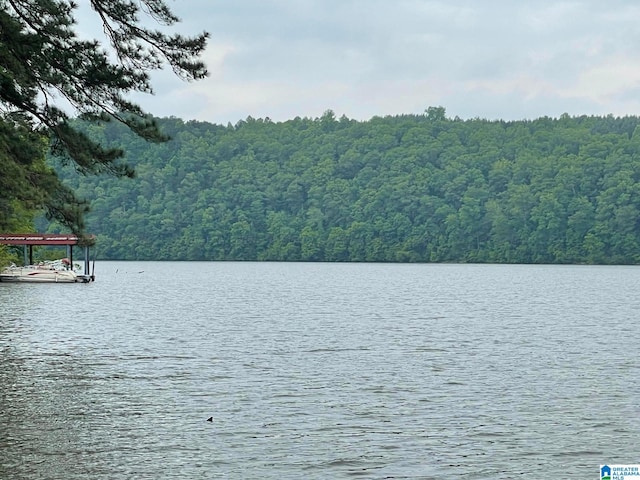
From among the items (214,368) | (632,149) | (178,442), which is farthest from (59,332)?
(632,149)

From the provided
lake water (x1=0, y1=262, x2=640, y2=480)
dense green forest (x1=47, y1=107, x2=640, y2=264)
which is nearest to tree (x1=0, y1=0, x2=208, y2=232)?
lake water (x1=0, y1=262, x2=640, y2=480)

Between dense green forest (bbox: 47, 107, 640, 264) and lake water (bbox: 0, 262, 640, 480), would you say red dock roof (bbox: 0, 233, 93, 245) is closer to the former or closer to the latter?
lake water (bbox: 0, 262, 640, 480)

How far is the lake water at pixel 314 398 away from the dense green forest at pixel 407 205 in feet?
389

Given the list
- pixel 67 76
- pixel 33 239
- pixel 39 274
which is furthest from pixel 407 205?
pixel 67 76

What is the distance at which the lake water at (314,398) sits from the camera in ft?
55.6

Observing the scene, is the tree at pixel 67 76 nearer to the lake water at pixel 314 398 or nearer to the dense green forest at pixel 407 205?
the lake water at pixel 314 398

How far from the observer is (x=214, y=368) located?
1136 inches

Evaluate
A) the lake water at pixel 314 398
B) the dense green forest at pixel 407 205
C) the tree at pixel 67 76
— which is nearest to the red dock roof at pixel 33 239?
the lake water at pixel 314 398

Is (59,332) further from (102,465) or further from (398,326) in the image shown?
(102,465)

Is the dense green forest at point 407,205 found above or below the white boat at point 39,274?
above

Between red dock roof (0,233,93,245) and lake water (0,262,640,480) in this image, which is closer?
lake water (0,262,640,480)

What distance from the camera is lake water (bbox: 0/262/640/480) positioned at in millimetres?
16953

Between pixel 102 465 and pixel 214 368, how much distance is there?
1268cm

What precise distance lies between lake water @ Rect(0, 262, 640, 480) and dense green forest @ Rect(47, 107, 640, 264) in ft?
389
